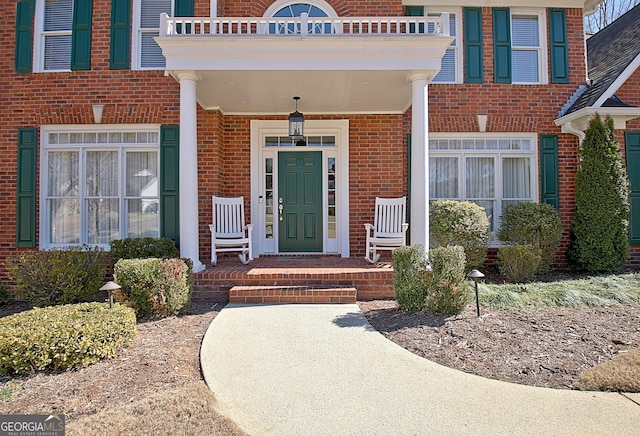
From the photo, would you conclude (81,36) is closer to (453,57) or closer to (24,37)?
(24,37)

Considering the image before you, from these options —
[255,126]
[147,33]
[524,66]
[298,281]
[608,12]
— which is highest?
[608,12]

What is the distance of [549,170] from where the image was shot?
300 inches

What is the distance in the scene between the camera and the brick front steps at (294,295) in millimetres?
5375

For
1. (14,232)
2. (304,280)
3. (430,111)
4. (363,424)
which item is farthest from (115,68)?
(363,424)

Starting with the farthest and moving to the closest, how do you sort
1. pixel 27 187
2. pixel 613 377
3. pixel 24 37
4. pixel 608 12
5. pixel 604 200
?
pixel 608 12 → pixel 24 37 → pixel 27 187 → pixel 604 200 → pixel 613 377

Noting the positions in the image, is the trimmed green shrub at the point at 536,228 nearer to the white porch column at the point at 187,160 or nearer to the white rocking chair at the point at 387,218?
the white rocking chair at the point at 387,218

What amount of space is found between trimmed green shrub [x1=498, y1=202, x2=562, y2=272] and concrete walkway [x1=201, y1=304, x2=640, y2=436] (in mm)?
4065

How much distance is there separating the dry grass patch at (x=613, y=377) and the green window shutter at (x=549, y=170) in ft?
15.4

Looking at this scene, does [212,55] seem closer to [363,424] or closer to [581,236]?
[363,424]

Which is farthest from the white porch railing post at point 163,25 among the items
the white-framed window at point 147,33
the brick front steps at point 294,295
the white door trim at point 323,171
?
the brick front steps at point 294,295

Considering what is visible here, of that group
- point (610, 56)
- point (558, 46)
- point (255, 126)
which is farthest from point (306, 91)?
point (610, 56)

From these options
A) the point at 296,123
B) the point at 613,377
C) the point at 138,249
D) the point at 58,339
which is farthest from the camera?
the point at 296,123

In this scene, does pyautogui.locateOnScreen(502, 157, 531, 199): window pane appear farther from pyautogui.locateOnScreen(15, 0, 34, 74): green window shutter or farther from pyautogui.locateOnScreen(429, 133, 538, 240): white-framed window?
pyautogui.locateOnScreen(15, 0, 34, 74): green window shutter

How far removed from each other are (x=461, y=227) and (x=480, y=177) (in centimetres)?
→ 169
